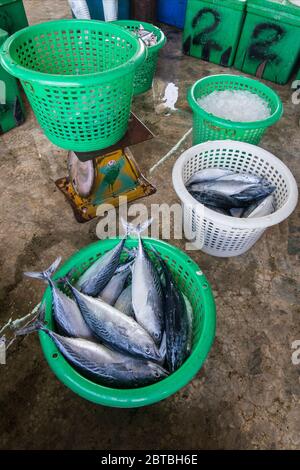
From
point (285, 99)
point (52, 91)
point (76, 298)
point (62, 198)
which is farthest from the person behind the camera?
point (285, 99)

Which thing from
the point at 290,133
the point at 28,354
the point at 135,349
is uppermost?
the point at 290,133

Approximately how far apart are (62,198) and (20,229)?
45 cm

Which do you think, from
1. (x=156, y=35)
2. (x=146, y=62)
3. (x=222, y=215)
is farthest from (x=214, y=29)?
(x=222, y=215)

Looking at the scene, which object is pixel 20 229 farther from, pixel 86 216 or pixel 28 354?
pixel 28 354

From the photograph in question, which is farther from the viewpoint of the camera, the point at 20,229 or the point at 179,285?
the point at 20,229

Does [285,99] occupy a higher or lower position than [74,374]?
higher

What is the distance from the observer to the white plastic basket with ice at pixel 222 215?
182cm

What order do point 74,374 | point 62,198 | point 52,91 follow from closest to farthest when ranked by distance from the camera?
point 74,374
point 52,91
point 62,198

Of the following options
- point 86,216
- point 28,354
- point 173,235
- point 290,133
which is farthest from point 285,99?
point 28,354

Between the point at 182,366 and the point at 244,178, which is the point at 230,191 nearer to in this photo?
the point at 244,178

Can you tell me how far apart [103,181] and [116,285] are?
954 mm

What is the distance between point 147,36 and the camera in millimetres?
3418

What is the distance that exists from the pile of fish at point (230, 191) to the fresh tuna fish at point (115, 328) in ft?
3.33

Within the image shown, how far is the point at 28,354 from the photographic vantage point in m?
1.86
